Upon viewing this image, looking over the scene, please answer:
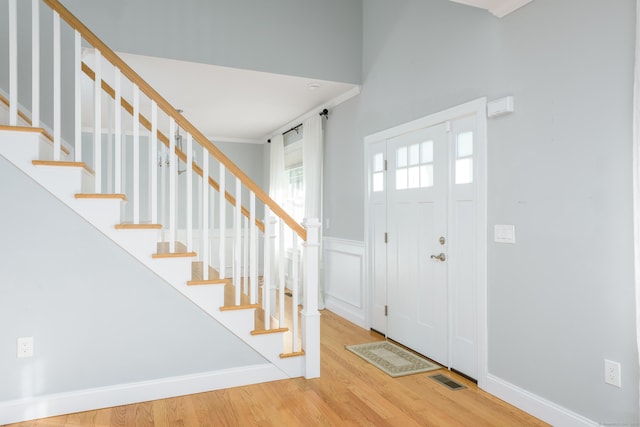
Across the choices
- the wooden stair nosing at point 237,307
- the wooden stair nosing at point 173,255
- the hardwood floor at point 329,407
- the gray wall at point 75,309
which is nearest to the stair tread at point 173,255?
the wooden stair nosing at point 173,255

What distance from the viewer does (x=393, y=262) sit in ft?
13.2

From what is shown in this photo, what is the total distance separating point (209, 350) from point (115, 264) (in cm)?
83

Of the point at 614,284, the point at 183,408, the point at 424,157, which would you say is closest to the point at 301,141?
the point at 424,157

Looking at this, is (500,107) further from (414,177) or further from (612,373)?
(612,373)

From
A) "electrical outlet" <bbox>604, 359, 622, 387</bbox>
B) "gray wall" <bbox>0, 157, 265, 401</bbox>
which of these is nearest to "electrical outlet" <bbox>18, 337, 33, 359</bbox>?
"gray wall" <bbox>0, 157, 265, 401</bbox>

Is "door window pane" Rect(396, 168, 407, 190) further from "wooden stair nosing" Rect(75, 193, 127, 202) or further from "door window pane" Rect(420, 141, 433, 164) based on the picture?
Answer: "wooden stair nosing" Rect(75, 193, 127, 202)

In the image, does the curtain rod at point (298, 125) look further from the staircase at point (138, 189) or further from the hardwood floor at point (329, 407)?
the hardwood floor at point (329, 407)

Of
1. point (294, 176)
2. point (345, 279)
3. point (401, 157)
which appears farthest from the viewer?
point (294, 176)

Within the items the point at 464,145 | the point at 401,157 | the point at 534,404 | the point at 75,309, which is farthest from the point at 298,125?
the point at 534,404

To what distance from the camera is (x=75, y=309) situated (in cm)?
261

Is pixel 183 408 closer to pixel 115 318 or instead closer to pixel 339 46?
pixel 115 318

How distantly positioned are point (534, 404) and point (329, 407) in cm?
123

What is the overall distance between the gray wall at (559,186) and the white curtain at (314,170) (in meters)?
2.17

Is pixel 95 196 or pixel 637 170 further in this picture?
pixel 95 196
